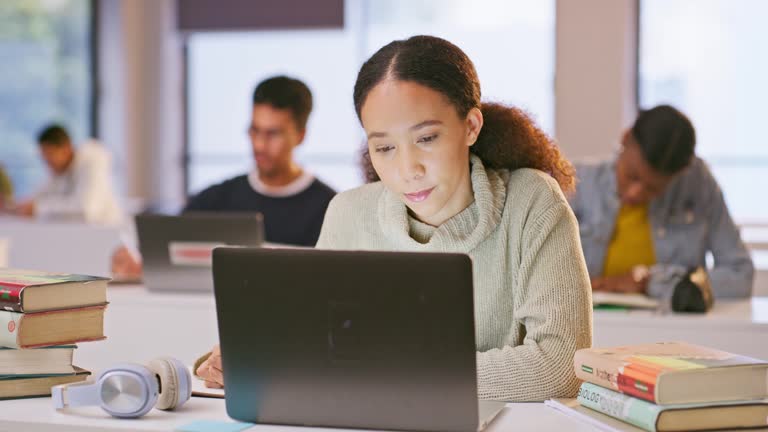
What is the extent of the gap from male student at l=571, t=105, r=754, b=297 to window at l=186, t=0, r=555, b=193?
12.1 ft

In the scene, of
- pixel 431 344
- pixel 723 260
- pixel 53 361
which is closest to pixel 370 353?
pixel 431 344

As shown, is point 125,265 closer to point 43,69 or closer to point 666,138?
point 666,138

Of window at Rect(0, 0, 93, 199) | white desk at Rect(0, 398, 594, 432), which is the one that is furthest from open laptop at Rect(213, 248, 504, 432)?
window at Rect(0, 0, 93, 199)

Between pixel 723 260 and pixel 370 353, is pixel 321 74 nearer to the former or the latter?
pixel 723 260

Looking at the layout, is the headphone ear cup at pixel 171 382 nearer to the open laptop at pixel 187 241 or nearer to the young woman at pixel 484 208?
the young woman at pixel 484 208

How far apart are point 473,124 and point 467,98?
0.05 metres

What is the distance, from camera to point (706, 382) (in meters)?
1.44

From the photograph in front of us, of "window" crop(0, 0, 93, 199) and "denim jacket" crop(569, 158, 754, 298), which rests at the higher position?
"window" crop(0, 0, 93, 199)

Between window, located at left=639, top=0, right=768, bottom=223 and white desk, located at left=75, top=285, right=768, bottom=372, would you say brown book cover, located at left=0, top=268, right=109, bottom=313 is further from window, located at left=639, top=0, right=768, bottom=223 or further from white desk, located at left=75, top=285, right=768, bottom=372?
window, located at left=639, top=0, right=768, bottom=223

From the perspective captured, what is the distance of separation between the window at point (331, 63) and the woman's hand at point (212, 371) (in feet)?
18.0

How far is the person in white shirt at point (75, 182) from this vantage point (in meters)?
6.44

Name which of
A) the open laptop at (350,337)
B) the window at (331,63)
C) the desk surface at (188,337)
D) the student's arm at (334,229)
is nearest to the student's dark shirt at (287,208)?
the desk surface at (188,337)

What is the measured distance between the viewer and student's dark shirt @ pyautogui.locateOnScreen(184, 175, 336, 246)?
3701 mm

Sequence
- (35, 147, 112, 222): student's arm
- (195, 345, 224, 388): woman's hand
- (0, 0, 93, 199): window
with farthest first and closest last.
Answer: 1. (0, 0, 93, 199): window
2. (35, 147, 112, 222): student's arm
3. (195, 345, 224, 388): woman's hand
